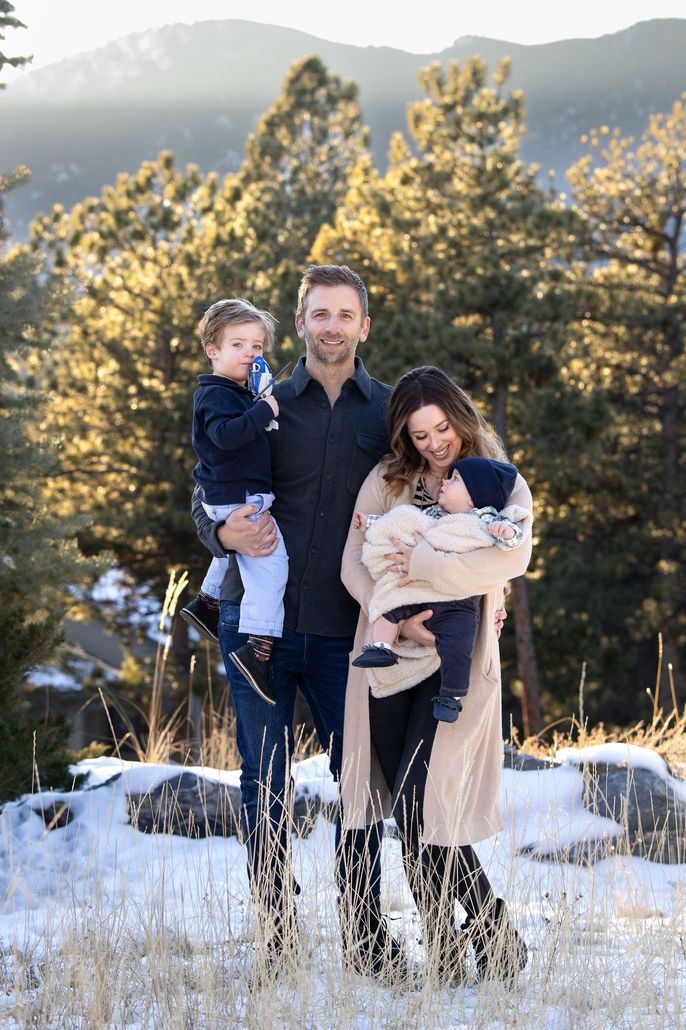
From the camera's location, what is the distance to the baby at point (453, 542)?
320 centimetres

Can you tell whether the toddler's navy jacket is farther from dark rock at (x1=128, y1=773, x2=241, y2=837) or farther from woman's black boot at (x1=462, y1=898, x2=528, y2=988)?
dark rock at (x1=128, y1=773, x2=241, y2=837)

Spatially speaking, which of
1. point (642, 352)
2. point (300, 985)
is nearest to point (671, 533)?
point (642, 352)

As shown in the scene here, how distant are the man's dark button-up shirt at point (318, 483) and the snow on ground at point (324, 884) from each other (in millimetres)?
786

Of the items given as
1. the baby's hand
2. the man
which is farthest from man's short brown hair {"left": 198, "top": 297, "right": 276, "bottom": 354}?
the baby's hand

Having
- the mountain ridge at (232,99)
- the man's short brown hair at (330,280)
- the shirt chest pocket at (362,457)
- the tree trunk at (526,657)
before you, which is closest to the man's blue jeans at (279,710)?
the shirt chest pocket at (362,457)

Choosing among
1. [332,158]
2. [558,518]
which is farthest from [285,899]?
[332,158]

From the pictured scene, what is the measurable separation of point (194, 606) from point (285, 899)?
1.23 meters

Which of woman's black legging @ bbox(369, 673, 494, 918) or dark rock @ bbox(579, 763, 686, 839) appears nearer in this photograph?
woman's black legging @ bbox(369, 673, 494, 918)

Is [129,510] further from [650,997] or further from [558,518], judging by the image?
[650,997]

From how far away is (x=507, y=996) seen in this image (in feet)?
9.97

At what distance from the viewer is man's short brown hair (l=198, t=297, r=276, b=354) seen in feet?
12.6

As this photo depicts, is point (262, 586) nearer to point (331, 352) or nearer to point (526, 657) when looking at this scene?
point (331, 352)

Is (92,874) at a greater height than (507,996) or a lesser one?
lesser

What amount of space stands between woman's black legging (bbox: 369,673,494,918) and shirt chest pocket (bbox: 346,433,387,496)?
712 mm
